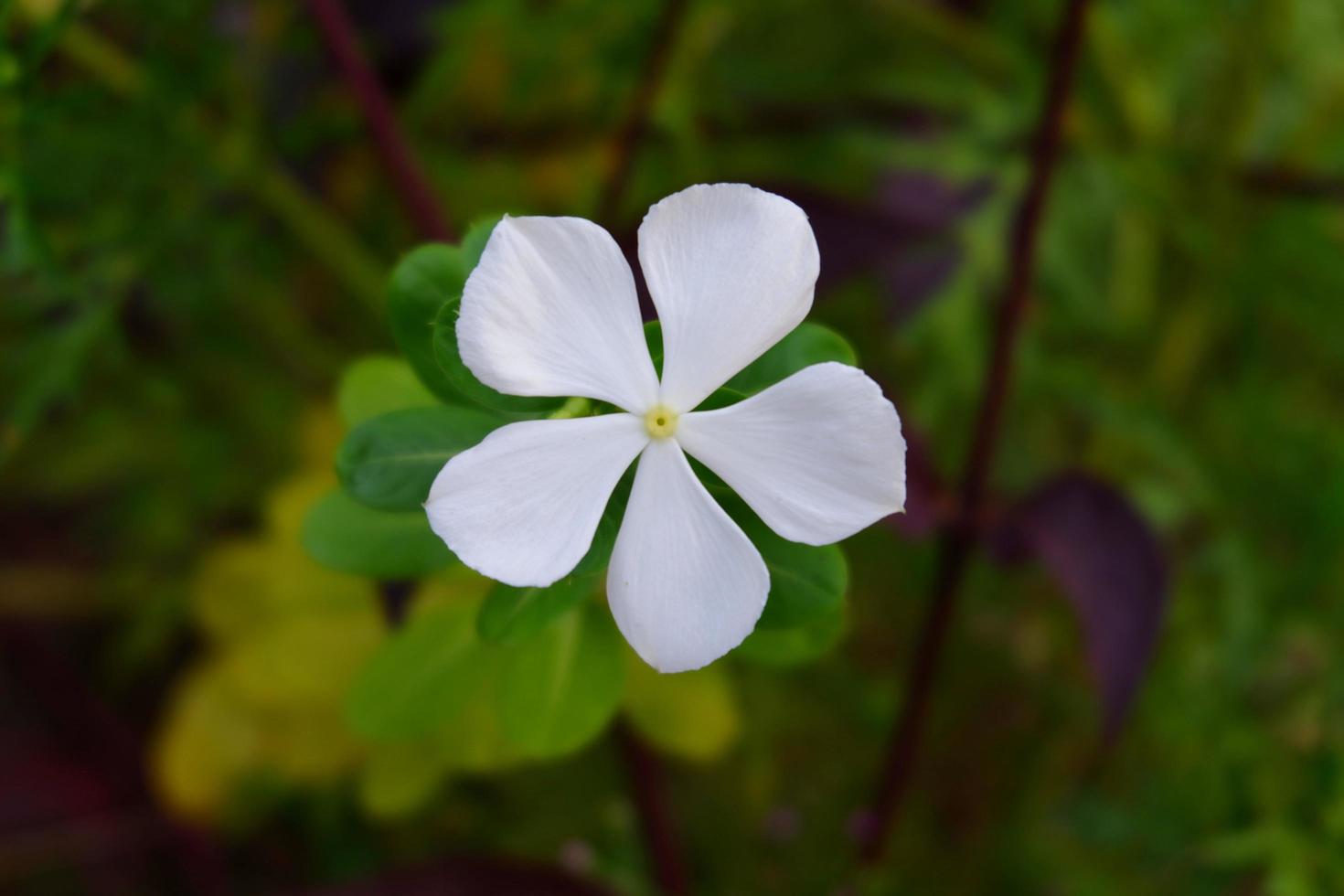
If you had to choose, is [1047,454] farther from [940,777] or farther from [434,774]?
[434,774]

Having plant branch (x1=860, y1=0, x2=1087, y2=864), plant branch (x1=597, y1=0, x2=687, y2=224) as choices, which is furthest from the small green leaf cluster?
plant branch (x1=597, y1=0, x2=687, y2=224)

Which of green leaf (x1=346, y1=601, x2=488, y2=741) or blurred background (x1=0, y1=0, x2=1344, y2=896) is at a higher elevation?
blurred background (x1=0, y1=0, x2=1344, y2=896)

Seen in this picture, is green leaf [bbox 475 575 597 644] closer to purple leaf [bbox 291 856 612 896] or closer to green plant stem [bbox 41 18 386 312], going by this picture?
purple leaf [bbox 291 856 612 896]

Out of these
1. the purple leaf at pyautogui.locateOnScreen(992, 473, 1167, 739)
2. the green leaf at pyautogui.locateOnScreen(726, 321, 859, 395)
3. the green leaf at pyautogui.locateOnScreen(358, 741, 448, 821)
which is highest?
the purple leaf at pyautogui.locateOnScreen(992, 473, 1167, 739)

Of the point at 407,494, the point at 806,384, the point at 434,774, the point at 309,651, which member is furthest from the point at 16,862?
the point at 806,384

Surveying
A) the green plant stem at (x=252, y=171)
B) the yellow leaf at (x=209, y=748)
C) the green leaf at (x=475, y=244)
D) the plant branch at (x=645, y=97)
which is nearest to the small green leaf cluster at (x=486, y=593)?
the green leaf at (x=475, y=244)

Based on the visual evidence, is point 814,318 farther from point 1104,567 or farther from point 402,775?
point 402,775

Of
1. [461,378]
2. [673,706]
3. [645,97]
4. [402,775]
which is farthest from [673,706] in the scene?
[645,97]
